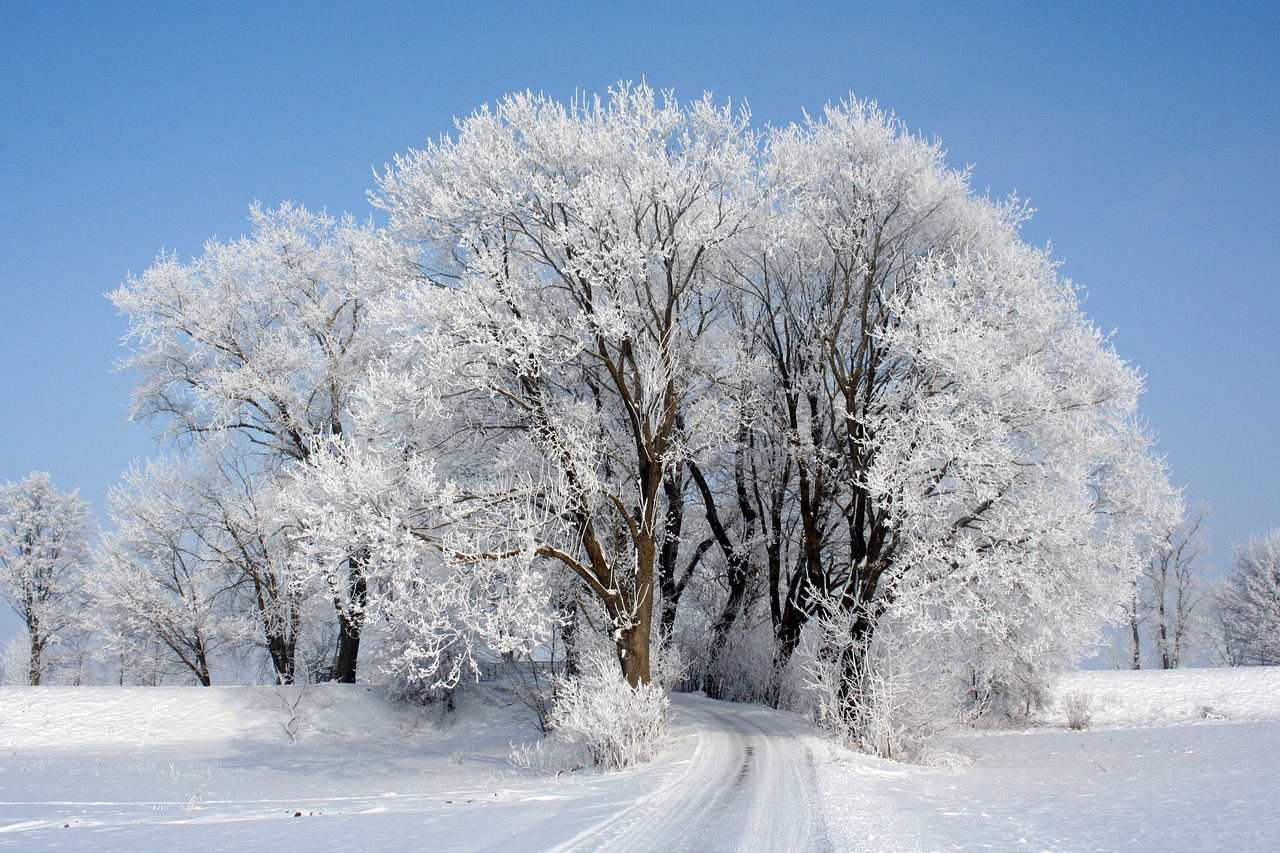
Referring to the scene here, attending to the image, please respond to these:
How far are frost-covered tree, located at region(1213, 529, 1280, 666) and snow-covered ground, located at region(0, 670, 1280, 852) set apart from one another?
16.5m

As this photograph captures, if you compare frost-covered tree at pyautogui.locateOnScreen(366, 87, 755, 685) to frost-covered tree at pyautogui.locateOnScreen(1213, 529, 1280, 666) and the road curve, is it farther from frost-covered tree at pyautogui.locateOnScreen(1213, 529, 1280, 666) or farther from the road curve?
frost-covered tree at pyautogui.locateOnScreen(1213, 529, 1280, 666)

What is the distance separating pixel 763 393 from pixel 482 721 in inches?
437

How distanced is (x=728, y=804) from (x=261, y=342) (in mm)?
18921

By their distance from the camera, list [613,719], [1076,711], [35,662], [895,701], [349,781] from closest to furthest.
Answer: [613,719] < [895,701] < [349,781] < [1076,711] < [35,662]

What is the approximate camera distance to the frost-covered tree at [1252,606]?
111ft

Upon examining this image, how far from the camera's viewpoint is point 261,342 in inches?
848

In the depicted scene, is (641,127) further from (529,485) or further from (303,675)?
(303,675)

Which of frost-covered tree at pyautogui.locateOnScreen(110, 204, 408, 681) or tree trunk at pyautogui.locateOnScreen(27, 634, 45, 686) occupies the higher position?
frost-covered tree at pyautogui.locateOnScreen(110, 204, 408, 681)

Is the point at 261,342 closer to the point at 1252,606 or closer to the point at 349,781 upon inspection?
the point at 349,781

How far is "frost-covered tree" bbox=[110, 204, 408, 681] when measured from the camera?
2092cm

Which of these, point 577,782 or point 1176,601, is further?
point 1176,601

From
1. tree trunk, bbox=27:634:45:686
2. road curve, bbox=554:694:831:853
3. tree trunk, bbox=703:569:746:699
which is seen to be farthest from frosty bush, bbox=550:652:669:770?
tree trunk, bbox=27:634:45:686

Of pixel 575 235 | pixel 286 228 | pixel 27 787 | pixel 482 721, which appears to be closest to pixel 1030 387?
pixel 575 235

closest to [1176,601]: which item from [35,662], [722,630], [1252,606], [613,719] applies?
[1252,606]
